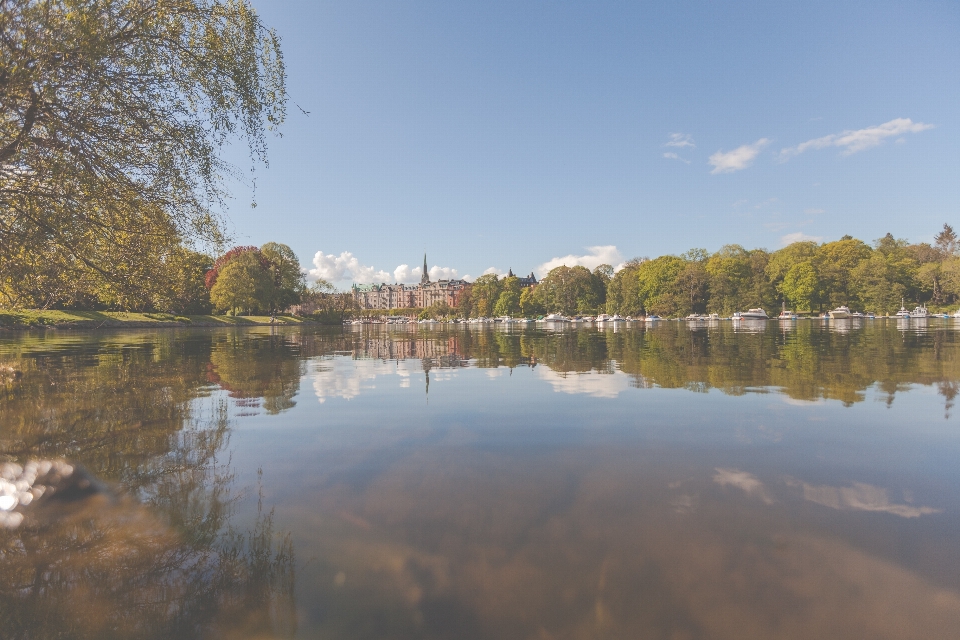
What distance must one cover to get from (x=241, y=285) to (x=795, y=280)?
451 feet

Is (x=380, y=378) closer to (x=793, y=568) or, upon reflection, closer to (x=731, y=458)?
(x=731, y=458)

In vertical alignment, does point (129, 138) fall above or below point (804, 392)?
above

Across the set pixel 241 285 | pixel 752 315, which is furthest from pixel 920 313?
pixel 241 285

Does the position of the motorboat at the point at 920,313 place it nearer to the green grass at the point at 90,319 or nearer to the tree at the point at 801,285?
the tree at the point at 801,285

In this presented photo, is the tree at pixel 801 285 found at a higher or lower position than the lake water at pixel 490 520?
higher

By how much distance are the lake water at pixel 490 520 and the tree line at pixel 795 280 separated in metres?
130

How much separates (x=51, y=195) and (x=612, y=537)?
532 inches

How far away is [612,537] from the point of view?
6000mm

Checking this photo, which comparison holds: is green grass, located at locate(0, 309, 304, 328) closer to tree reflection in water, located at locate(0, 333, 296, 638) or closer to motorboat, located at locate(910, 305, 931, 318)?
tree reflection in water, located at locate(0, 333, 296, 638)

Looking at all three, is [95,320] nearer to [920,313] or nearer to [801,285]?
[801,285]

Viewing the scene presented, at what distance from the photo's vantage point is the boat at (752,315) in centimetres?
11781

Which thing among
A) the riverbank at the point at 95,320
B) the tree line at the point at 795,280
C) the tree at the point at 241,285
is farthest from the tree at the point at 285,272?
the tree line at the point at 795,280

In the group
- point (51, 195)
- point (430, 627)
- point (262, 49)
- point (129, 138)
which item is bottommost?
point (430, 627)

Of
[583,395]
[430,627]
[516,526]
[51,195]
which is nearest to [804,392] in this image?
[583,395]
